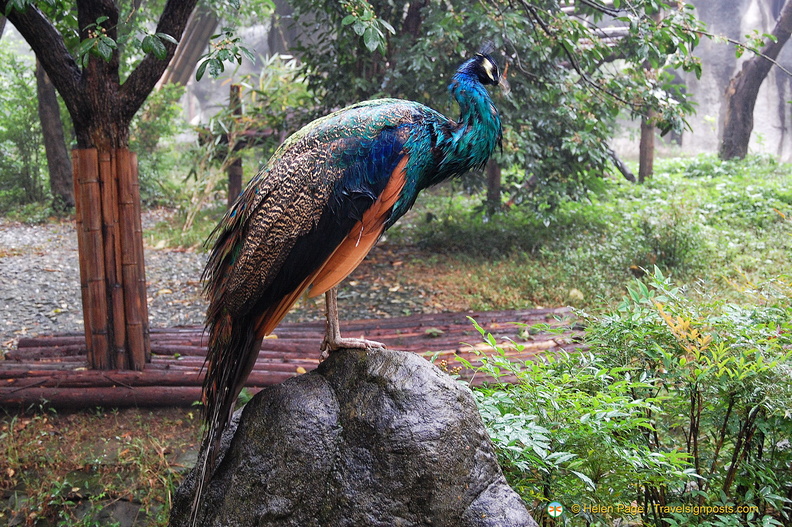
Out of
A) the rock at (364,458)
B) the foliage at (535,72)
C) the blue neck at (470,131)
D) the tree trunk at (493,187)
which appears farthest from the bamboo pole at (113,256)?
the tree trunk at (493,187)

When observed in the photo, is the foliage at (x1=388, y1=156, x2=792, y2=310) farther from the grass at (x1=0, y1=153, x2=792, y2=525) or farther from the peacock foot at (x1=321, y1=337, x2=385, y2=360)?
the peacock foot at (x1=321, y1=337, x2=385, y2=360)

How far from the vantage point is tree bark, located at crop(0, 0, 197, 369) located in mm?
4461

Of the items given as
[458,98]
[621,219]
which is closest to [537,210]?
[621,219]

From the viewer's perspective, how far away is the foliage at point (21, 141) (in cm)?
1146

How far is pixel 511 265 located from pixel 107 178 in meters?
4.59

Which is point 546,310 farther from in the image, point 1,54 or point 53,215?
point 1,54

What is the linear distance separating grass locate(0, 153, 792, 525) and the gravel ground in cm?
32

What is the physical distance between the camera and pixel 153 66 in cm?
449

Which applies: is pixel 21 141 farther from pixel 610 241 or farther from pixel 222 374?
pixel 222 374

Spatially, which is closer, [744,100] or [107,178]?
[107,178]

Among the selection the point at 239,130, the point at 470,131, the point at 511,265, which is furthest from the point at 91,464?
the point at 239,130

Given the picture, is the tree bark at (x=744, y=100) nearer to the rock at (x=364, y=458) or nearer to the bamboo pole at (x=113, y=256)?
the bamboo pole at (x=113, y=256)

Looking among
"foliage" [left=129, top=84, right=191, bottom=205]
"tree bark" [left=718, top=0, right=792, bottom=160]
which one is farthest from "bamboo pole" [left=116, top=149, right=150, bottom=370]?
"tree bark" [left=718, top=0, right=792, bottom=160]

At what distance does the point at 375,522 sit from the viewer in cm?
246
